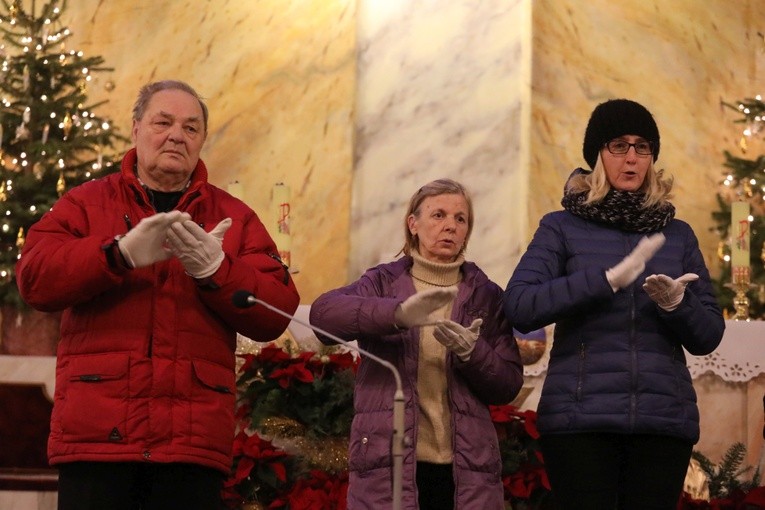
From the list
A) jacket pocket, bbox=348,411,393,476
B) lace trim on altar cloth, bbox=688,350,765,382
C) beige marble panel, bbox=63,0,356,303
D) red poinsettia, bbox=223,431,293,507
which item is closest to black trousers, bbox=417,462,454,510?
jacket pocket, bbox=348,411,393,476

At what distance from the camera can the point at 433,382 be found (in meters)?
4.00

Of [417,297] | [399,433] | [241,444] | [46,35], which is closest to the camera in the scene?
[399,433]

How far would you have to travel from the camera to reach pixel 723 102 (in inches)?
354

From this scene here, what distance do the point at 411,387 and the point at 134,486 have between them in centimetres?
97

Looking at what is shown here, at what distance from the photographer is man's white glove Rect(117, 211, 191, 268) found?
3.27 metres

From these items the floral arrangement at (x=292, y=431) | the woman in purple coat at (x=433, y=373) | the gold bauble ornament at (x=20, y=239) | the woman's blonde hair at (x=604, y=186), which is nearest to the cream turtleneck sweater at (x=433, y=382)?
the woman in purple coat at (x=433, y=373)

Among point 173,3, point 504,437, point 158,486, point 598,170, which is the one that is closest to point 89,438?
point 158,486

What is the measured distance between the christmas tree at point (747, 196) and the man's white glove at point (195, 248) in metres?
5.66

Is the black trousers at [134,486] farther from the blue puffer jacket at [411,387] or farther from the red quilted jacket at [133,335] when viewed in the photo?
the blue puffer jacket at [411,387]

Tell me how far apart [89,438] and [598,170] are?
1714mm

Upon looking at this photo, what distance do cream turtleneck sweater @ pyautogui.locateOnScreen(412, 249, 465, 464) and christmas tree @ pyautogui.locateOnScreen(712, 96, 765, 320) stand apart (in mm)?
4636

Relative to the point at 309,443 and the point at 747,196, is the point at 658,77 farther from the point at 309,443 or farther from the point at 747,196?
the point at 309,443

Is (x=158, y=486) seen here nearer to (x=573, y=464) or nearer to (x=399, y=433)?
(x=399, y=433)

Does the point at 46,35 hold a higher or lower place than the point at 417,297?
higher
